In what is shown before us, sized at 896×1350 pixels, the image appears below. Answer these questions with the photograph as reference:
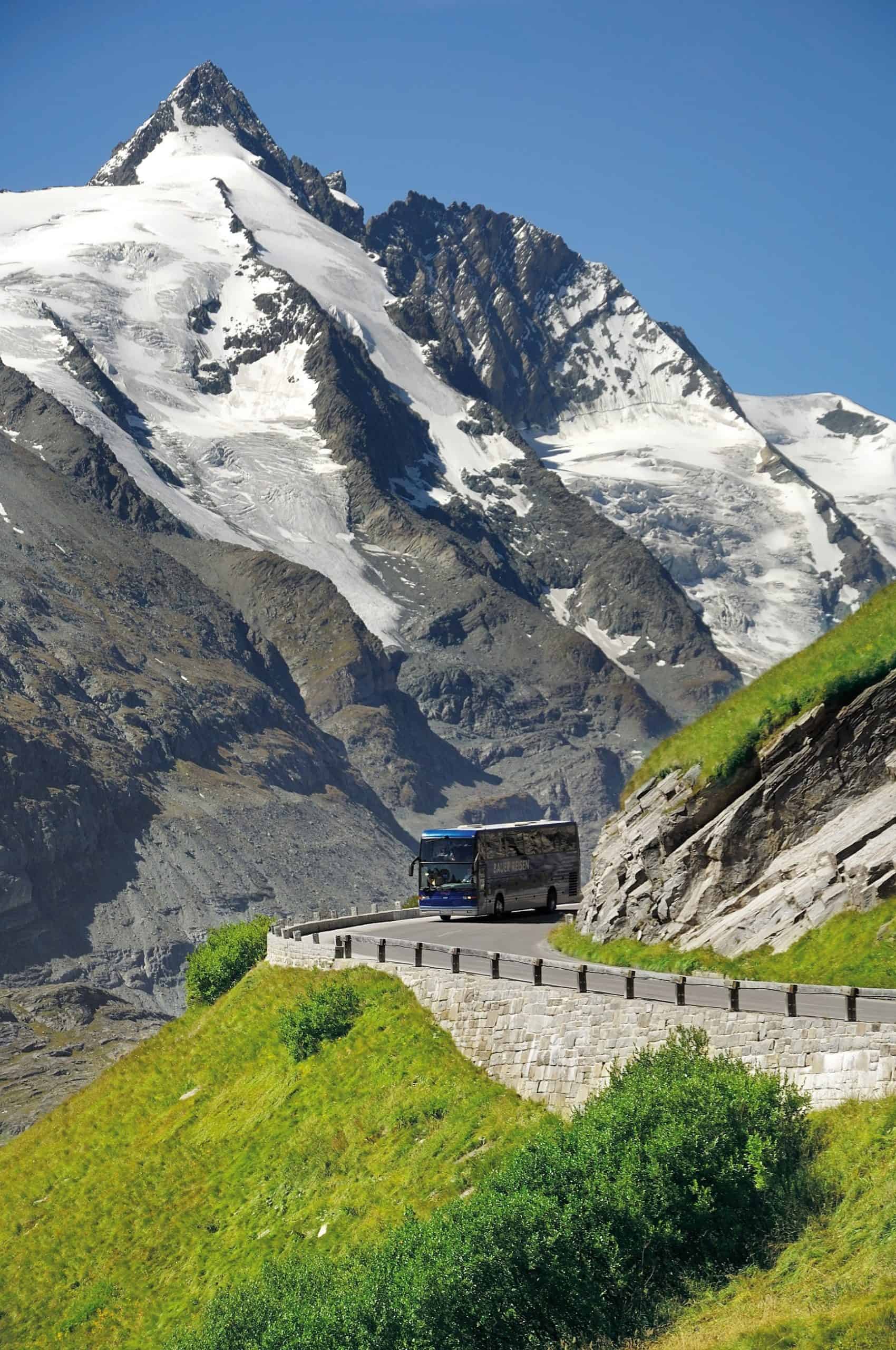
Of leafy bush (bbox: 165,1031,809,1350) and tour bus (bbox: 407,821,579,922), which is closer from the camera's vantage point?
leafy bush (bbox: 165,1031,809,1350)

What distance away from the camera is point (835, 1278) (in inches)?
861

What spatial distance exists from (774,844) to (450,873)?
2006cm

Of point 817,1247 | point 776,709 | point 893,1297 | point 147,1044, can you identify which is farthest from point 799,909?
point 147,1044

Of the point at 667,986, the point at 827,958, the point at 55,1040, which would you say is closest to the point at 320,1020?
the point at 667,986

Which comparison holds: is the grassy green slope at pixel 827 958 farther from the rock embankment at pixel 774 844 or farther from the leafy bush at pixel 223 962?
the leafy bush at pixel 223 962

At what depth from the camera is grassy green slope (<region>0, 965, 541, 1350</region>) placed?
33250mm

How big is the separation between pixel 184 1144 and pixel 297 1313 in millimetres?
16313

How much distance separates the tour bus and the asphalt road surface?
0.61 m

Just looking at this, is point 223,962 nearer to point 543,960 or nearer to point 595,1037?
point 543,960

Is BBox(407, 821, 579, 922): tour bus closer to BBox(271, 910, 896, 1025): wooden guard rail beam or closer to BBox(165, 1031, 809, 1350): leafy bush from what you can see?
BBox(271, 910, 896, 1025): wooden guard rail beam

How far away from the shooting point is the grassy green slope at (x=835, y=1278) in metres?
20.3

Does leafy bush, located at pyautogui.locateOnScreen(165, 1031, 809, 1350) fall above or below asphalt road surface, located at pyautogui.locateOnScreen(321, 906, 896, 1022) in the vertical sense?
below

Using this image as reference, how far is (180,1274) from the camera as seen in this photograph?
119 ft

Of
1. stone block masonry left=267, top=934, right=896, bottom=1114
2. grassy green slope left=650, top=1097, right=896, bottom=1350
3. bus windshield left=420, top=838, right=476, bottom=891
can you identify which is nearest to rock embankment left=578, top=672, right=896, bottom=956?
stone block masonry left=267, top=934, right=896, bottom=1114
